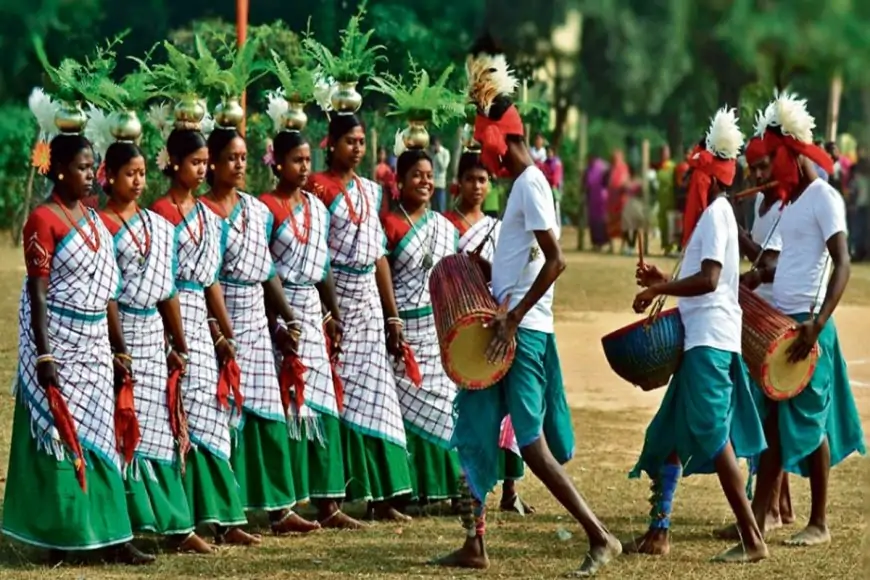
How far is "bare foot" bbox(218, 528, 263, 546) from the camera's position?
570 centimetres

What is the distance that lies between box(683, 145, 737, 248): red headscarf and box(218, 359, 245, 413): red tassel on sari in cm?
188

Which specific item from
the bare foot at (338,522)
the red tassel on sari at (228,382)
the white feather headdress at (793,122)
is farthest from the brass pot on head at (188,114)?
the white feather headdress at (793,122)

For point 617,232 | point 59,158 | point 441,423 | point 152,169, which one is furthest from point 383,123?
point 617,232

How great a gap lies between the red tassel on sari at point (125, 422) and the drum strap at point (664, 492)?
201 centimetres

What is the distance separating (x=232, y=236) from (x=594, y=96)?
4852 mm

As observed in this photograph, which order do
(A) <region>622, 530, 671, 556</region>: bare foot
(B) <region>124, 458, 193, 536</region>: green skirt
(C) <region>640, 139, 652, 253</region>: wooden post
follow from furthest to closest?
(A) <region>622, 530, 671, 556</region>: bare foot → (B) <region>124, 458, 193, 536</region>: green skirt → (C) <region>640, 139, 652, 253</region>: wooden post

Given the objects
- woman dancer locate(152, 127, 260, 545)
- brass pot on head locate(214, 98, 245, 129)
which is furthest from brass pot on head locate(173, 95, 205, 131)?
brass pot on head locate(214, 98, 245, 129)

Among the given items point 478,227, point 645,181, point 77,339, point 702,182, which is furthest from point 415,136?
point 645,181

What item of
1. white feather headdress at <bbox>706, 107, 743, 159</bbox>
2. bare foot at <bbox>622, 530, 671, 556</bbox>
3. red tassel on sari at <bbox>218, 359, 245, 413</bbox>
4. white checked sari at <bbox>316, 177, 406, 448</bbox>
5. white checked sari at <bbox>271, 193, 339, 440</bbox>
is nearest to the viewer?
white feather headdress at <bbox>706, 107, 743, 159</bbox>

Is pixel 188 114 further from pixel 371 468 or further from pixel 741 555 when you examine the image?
pixel 741 555

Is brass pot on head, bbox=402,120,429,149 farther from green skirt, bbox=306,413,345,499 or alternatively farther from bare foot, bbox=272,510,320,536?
bare foot, bbox=272,510,320,536

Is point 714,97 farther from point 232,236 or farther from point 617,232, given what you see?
point 232,236

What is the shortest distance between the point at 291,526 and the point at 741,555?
6.33 feet

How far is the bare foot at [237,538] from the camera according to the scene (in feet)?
18.7
